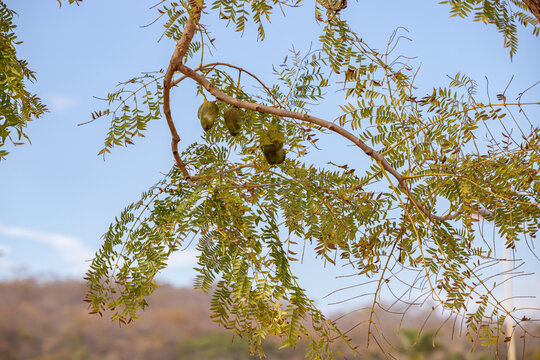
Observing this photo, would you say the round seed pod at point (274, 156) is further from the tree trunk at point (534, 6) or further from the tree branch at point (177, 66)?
the tree trunk at point (534, 6)

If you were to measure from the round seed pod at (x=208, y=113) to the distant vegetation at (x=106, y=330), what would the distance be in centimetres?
173

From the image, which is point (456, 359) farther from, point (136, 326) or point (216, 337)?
point (136, 326)

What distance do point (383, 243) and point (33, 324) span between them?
7.38 feet

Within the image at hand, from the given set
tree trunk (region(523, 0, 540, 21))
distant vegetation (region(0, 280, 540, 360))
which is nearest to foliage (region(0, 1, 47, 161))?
tree trunk (region(523, 0, 540, 21))

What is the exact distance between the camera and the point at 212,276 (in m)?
0.80

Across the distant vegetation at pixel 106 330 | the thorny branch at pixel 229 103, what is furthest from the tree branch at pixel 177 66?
the distant vegetation at pixel 106 330

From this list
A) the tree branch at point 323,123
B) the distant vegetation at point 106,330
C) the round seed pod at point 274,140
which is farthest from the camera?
the distant vegetation at point 106,330

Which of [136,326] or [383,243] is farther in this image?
[136,326]

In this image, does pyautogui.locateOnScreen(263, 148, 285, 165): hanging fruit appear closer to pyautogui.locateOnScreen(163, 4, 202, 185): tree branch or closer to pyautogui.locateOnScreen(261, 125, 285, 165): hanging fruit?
pyautogui.locateOnScreen(261, 125, 285, 165): hanging fruit

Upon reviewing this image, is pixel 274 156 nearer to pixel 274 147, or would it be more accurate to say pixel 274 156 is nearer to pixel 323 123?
pixel 274 147

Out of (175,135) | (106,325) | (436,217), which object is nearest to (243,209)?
(175,135)

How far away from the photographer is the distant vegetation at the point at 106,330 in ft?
8.22

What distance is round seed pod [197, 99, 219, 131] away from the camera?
903mm

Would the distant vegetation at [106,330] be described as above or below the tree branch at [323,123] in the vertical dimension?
below
